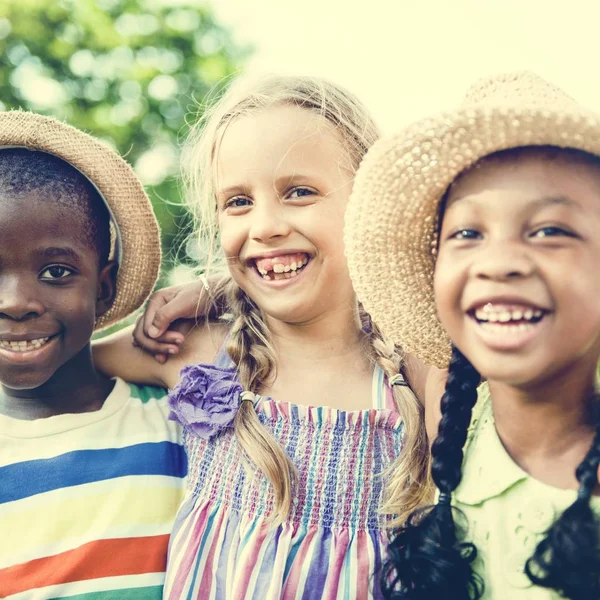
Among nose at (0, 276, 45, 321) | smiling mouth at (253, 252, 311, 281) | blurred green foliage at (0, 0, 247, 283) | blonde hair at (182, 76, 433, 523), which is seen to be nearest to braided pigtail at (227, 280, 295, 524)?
blonde hair at (182, 76, 433, 523)

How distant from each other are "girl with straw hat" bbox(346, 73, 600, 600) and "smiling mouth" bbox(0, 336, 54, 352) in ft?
2.96

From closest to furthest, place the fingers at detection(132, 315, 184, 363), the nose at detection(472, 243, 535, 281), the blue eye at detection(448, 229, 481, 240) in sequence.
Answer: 1. the nose at detection(472, 243, 535, 281)
2. the blue eye at detection(448, 229, 481, 240)
3. the fingers at detection(132, 315, 184, 363)

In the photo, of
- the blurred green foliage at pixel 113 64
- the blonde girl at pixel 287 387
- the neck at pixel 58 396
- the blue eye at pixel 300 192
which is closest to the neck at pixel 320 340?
the blonde girl at pixel 287 387

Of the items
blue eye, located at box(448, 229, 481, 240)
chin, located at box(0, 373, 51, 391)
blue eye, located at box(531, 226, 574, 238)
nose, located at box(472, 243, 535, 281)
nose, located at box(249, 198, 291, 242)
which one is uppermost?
nose, located at box(249, 198, 291, 242)

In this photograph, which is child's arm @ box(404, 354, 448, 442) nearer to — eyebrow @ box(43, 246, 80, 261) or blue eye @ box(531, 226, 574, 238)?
blue eye @ box(531, 226, 574, 238)

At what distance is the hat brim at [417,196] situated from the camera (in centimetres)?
136

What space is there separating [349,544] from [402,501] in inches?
6.7

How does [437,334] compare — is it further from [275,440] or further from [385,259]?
Answer: [275,440]

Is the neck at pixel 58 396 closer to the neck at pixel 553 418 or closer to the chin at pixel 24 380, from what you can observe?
the chin at pixel 24 380

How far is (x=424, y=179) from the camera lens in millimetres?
1507

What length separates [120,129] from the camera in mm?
11031

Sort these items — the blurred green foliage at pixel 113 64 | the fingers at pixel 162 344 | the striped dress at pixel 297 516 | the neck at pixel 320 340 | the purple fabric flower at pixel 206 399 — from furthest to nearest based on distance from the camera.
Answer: the blurred green foliage at pixel 113 64 < the fingers at pixel 162 344 < the neck at pixel 320 340 < the purple fabric flower at pixel 206 399 < the striped dress at pixel 297 516

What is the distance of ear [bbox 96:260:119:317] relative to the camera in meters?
2.22

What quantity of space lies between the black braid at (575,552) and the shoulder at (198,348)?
117 centimetres
